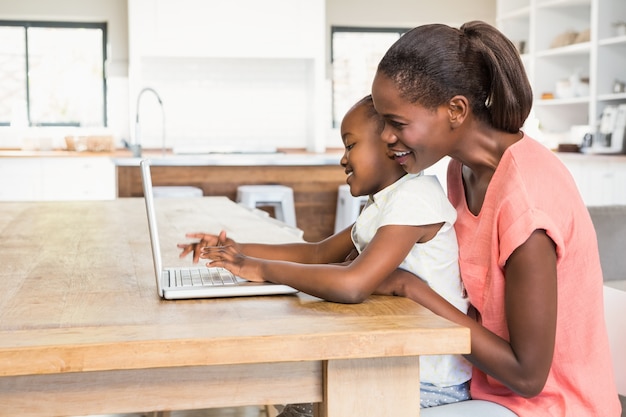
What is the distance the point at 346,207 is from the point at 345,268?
14.6ft

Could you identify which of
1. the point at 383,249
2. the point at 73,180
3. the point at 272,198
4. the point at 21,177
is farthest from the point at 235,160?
the point at 383,249

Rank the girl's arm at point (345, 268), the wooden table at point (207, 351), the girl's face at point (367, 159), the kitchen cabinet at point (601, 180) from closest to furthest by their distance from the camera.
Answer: the wooden table at point (207, 351), the girl's arm at point (345, 268), the girl's face at point (367, 159), the kitchen cabinet at point (601, 180)

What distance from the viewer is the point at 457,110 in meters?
1.44

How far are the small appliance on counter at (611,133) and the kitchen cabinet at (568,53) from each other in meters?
0.14

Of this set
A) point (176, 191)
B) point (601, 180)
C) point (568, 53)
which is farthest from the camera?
point (568, 53)

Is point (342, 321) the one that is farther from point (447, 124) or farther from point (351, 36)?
point (351, 36)

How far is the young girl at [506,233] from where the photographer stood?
134 centimetres

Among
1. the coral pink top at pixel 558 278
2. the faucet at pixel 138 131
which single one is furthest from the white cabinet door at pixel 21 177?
the coral pink top at pixel 558 278

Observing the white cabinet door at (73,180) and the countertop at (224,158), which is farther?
the white cabinet door at (73,180)

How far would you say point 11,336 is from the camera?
1120 millimetres

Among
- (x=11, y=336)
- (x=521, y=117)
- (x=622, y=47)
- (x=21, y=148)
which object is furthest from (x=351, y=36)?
(x=11, y=336)

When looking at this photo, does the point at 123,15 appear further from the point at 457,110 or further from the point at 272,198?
the point at 457,110

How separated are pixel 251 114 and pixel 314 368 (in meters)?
5.90

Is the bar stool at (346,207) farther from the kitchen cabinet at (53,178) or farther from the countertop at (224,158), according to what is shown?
the kitchen cabinet at (53,178)
